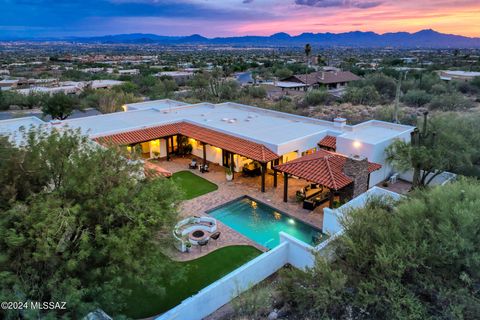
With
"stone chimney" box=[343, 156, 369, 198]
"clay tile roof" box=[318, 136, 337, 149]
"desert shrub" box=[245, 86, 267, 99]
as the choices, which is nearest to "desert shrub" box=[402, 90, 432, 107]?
"desert shrub" box=[245, 86, 267, 99]

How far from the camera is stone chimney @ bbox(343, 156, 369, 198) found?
18359 mm

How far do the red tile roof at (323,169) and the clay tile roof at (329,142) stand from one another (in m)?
2.58

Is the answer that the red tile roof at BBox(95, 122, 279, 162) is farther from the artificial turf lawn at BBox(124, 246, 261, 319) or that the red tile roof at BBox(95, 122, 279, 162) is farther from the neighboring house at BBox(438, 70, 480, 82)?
the neighboring house at BBox(438, 70, 480, 82)

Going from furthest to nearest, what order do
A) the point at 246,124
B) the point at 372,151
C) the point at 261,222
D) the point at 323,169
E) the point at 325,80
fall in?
1. the point at 325,80
2. the point at 246,124
3. the point at 372,151
4. the point at 323,169
5. the point at 261,222

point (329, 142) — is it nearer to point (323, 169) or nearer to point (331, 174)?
point (323, 169)

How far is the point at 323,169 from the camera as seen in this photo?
739 inches

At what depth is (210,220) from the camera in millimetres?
16969

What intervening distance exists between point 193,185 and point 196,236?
6.88m

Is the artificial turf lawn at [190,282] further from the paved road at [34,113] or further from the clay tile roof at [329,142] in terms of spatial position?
the paved road at [34,113]

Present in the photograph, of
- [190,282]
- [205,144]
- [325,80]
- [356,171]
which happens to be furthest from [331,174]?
[325,80]

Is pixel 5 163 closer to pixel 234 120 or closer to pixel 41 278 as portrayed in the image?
pixel 41 278

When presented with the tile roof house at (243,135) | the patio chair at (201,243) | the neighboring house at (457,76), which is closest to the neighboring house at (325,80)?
the neighboring house at (457,76)

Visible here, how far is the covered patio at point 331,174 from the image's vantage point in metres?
18.1

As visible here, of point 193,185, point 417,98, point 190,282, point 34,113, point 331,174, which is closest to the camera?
point 190,282
